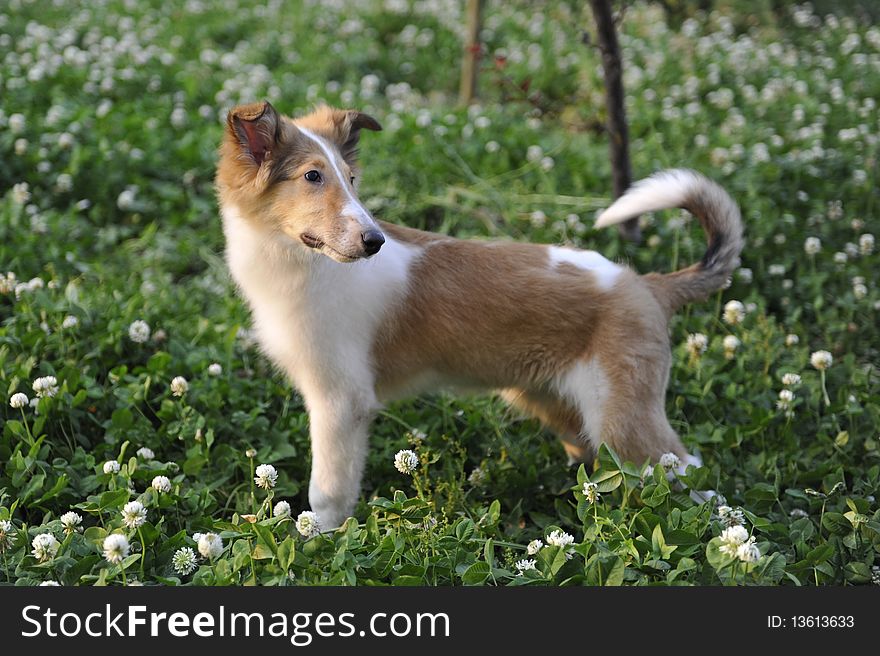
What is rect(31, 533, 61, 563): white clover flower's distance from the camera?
305cm

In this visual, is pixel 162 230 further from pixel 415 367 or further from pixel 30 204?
pixel 415 367

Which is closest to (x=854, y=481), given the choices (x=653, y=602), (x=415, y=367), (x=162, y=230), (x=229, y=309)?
Result: (x=653, y=602)

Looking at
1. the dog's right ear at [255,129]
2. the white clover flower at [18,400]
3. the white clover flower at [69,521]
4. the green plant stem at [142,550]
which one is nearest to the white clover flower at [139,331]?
the white clover flower at [18,400]

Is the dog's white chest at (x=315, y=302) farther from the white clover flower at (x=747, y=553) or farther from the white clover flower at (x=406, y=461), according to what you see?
the white clover flower at (x=747, y=553)

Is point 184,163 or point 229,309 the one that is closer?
point 229,309

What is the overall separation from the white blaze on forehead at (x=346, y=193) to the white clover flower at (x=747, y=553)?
1575 millimetres

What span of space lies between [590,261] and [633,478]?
1068 millimetres

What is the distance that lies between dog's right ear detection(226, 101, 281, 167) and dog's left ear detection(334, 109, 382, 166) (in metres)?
0.35

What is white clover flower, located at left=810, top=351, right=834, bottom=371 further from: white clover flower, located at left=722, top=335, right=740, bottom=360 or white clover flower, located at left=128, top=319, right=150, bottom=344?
white clover flower, located at left=128, top=319, right=150, bottom=344

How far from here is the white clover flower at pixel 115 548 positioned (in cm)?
290

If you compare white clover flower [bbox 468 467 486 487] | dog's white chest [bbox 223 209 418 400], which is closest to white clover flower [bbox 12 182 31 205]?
dog's white chest [bbox 223 209 418 400]

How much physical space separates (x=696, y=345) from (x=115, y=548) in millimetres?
2935

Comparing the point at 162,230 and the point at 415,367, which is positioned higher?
the point at 415,367

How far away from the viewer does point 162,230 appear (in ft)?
21.0
